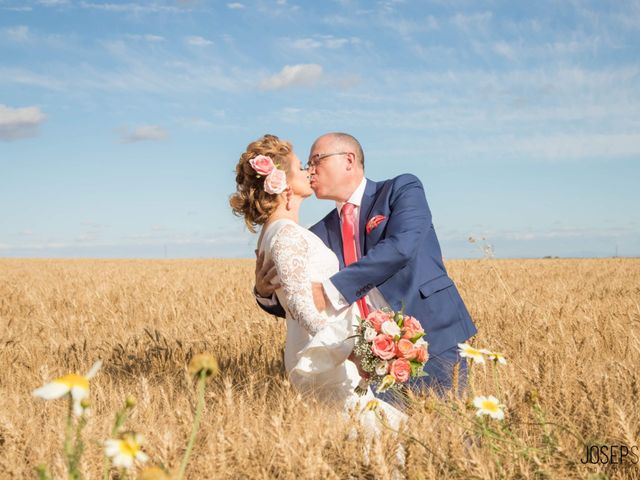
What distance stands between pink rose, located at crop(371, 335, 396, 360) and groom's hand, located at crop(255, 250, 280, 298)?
83cm

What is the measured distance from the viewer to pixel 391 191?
399 centimetres

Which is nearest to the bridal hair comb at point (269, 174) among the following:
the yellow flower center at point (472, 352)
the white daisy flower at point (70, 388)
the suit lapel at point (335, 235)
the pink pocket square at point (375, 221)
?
the pink pocket square at point (375, 221)

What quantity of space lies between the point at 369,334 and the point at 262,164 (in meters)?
1.28

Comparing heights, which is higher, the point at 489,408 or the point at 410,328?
the point at 410,328

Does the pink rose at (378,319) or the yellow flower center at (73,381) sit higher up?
the yellow flower center at (73,381)

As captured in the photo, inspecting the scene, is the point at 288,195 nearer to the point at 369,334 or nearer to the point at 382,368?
the point at 369,334

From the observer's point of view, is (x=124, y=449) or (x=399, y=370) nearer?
(x=124, y=449)

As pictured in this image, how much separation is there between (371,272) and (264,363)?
5.50ft

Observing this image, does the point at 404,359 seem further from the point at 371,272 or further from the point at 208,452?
the point at 208,452

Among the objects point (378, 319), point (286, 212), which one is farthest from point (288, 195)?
point (378, 319)

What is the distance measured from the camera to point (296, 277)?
3.31m

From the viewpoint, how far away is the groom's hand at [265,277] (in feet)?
11.7

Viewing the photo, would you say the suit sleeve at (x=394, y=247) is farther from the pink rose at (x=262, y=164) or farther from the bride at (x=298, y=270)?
the pink rose at (x=262, y=164)

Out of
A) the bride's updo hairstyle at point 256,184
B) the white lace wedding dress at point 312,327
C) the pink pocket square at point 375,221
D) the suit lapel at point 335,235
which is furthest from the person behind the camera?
the suit lapel at point 335,235
